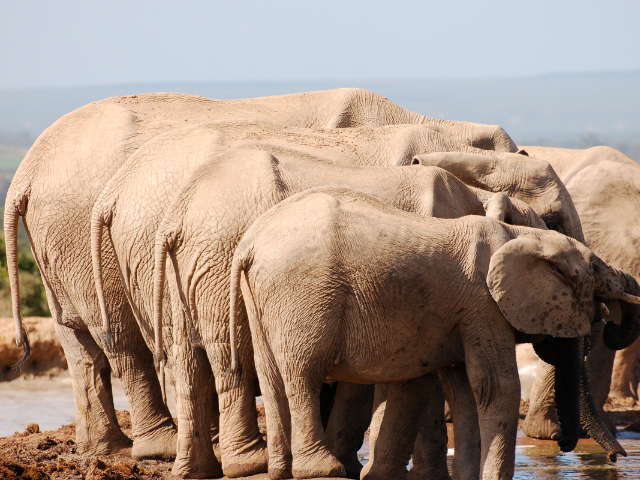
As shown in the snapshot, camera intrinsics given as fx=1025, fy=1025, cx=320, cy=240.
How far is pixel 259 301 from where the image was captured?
18.6 ft

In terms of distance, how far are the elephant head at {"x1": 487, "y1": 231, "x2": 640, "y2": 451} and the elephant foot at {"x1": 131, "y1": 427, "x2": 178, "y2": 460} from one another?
2991 mm

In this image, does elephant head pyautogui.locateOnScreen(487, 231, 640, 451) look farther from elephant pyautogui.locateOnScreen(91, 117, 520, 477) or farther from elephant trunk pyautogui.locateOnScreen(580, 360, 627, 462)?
elephant pyautogui.locateOnScreen(91, 117, 520, 477)

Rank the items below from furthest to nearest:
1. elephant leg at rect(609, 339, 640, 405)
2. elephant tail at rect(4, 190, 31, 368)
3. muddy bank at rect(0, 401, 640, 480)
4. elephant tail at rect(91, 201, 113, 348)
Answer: elephant leg at rect(609, 339, 640, 405) → elephant tail at rect(4, 190, 31, 368) → elephant tail at rect(91, 201, 113, 348) → muddy bank at rect(0, 401, 640, 480)

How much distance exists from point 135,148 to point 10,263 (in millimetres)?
1335

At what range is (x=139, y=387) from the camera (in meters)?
7.78

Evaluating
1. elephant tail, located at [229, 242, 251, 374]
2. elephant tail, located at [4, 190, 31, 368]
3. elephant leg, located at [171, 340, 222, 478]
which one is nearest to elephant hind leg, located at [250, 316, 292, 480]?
elephant tail, located at [229, 242, 251, 374]

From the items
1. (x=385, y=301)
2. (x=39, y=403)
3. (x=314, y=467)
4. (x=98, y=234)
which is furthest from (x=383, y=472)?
(x=39, y=403)

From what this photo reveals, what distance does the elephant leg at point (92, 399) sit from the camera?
8008 millimetres

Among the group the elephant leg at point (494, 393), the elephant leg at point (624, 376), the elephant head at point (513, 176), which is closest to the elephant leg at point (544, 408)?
the elephant head at point (513, 176)

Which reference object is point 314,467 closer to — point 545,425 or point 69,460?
point 69,460

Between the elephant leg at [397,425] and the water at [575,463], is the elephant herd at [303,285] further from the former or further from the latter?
the water at [575,463]

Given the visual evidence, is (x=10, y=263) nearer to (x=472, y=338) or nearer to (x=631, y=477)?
(x=472, y=338)

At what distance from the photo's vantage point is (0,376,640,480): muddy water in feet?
24.2

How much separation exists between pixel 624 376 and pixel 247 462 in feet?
19.6
